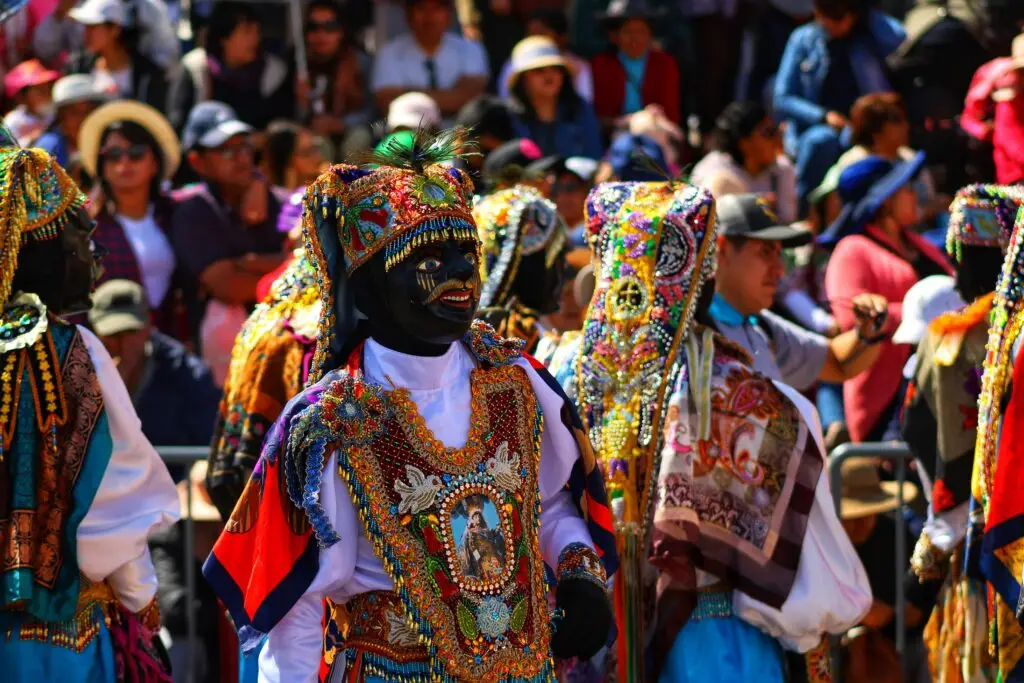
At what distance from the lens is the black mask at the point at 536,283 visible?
712cm

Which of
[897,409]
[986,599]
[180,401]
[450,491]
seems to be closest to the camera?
[450,491]

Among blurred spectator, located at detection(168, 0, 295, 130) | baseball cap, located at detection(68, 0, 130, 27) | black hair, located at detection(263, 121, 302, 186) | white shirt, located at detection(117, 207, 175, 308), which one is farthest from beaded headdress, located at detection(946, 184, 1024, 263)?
baseball cap, located at detection(68, 0, 130, 27)

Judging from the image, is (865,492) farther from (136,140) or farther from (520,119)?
(136,140)

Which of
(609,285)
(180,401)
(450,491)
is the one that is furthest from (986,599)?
(180,401)

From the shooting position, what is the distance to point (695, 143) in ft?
43.6

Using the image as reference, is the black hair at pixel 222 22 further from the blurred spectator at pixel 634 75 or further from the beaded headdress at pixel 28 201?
the beaded headdress at pixel 28 201

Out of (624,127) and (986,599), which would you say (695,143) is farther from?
(986,599)

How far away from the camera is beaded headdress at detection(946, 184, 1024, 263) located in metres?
6.55

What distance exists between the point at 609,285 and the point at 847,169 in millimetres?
4669

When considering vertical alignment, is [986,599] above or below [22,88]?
below

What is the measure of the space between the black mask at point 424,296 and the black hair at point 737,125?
669 centimetres

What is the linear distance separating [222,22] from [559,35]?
2.36 metres

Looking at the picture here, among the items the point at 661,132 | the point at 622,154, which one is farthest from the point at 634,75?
the point at 622,154

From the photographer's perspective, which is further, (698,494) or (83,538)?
(698,494)
